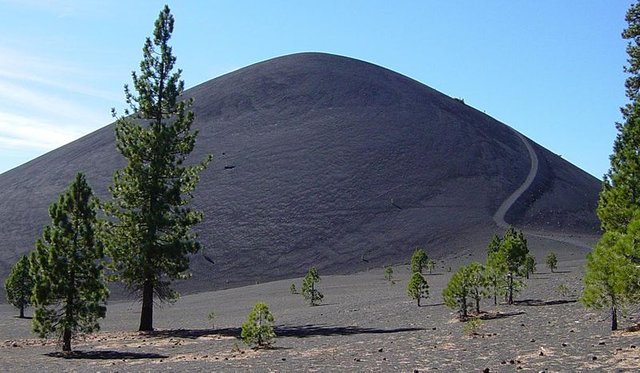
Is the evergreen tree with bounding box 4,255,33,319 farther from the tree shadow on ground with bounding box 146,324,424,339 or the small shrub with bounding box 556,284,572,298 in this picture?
the small shrub with bounding box 556,284,572,298

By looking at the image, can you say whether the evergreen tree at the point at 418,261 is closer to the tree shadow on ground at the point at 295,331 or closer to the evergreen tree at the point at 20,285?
the tree shadow on ground at the point at 295,331

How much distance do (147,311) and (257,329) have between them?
11.4 meters

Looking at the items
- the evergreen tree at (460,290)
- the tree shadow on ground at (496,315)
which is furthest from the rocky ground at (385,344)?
the evergreen tree at (460,290)

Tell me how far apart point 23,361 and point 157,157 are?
39.8 feet

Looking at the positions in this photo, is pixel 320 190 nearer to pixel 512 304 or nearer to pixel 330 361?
pixel 512 304

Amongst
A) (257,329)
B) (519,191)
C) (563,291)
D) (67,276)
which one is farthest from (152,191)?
(519,191)

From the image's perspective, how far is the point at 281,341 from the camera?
20.7m

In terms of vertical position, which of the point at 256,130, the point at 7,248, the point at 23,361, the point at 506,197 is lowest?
the point at 23,361

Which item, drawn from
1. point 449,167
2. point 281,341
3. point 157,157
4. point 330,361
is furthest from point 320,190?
point 330,361

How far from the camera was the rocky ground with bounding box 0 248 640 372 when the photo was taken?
12375 mm

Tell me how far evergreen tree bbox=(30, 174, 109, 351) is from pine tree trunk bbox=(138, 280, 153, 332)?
275 inches

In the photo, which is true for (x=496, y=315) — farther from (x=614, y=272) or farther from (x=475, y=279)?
(x=614, y=272)

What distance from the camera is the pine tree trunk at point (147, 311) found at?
27922 mm

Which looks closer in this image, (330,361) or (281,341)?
(330,361)
